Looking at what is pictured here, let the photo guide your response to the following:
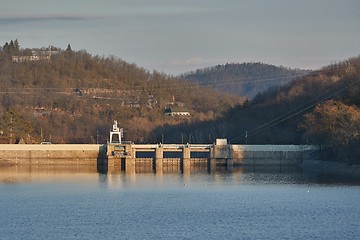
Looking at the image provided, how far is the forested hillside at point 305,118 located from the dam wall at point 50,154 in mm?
22114

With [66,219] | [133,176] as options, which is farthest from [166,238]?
[133,176]

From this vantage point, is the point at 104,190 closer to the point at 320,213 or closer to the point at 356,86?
the point at 320,213

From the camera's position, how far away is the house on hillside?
16798cm

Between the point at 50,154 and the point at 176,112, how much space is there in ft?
189

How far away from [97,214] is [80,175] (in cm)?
3448

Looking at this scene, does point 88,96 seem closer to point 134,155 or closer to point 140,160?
point 140,160

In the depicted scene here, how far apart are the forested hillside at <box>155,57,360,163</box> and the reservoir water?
341 inches

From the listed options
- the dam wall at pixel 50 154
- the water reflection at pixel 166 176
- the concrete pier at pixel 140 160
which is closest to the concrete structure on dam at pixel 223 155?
the concrete pier at pixel 140 160

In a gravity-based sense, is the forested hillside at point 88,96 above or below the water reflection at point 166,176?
above

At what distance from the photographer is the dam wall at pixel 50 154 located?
113 meters

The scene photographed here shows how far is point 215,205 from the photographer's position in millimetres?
62844

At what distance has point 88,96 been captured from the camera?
169 metres

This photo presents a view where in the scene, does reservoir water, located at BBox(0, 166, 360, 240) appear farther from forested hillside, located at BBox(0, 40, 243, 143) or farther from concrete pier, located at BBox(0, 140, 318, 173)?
forested hillside, located at BBox(0, 40, 243, 143)

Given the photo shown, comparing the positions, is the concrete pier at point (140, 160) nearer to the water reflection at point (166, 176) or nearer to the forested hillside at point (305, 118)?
the water reflection at point (166, 176)
